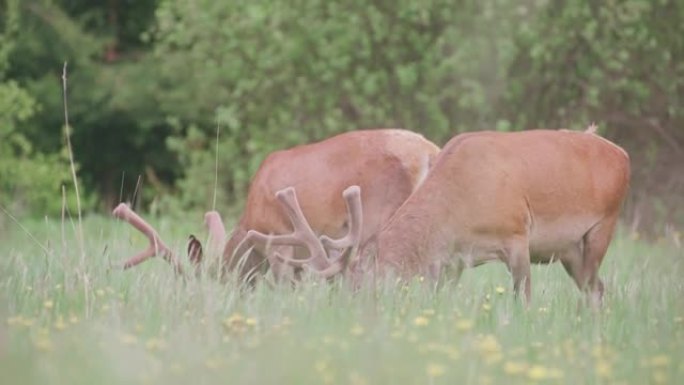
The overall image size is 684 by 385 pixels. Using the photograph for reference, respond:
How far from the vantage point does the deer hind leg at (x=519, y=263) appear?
8.70 metres

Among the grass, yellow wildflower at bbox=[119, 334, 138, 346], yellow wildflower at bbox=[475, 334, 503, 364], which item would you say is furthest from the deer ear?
yellow wildflower at bbox=[475, 334, 503, 364]

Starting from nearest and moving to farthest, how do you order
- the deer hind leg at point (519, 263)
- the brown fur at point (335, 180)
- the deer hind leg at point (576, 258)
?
the deer hind leg at point (519, 263)
the deer hind leg at point (576, 258)
the brown fur at point (335, 180)

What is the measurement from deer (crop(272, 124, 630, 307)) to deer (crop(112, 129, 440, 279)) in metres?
0.56

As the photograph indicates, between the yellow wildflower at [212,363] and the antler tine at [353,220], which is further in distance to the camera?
the antler tine at [353,220]

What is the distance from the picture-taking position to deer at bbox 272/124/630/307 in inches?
344

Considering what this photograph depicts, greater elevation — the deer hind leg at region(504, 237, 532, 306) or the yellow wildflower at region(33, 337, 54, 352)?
the yellow wildflower at region(33, 337, 54, 352)

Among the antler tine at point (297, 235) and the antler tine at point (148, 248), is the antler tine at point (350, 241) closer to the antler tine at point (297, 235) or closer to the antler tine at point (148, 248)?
the antler tine at point (297, 235)

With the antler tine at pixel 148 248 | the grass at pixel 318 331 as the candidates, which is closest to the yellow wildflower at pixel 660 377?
the grass at pixel 318 331

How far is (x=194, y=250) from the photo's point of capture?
362 inches

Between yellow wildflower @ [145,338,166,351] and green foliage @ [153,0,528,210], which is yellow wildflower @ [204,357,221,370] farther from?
green foliage @ [153,0,528,210]

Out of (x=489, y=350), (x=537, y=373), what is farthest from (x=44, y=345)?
(x=537, y=373)

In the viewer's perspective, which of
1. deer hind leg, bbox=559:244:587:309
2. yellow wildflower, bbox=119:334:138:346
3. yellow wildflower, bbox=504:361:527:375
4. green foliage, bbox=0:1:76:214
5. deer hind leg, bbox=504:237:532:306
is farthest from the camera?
green foliage, bbox=0:1:76:214

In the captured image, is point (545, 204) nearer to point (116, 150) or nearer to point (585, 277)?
point (585, 277)

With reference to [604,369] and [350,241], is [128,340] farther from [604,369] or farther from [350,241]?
[350,241]
